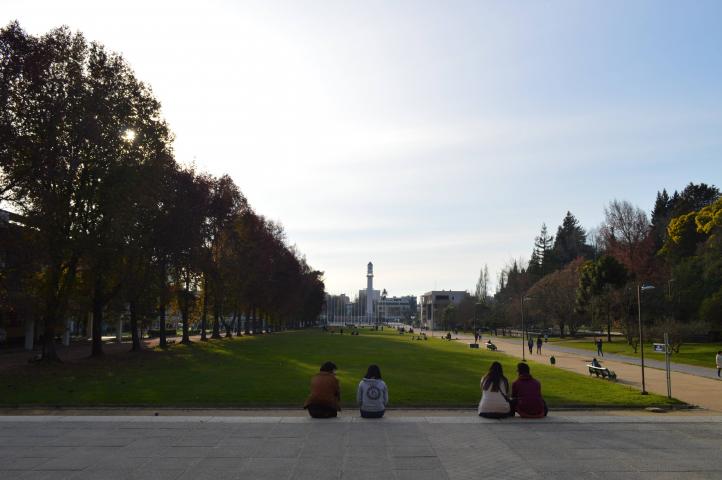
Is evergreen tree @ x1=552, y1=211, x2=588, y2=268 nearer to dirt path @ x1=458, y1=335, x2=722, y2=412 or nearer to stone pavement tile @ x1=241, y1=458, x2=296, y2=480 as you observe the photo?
dirt path @ x1=458, y1=335, x2=722, y2=412

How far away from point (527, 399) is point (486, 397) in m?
1.12

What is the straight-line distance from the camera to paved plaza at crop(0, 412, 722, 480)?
10.1 metres

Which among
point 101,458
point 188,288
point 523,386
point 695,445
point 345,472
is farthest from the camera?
point 188,288

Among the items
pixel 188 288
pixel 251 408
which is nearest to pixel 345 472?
pixel 251 408

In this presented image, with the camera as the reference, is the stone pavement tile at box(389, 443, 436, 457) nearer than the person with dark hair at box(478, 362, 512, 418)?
Yes

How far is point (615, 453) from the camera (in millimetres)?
11344

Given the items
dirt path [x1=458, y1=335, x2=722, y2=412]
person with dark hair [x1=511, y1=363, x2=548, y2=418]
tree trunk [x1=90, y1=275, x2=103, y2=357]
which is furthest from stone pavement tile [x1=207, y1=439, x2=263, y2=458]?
tree trunk [x1=90, y1=275, x2=103, y2=357]

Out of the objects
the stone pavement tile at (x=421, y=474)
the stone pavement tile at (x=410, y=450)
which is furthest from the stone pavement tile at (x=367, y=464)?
the stone pavement tile at (x=410, y=450)

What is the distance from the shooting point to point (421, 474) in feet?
32.4

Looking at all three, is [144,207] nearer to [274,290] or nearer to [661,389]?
[661,389]

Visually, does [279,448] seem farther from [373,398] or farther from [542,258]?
[542,258]

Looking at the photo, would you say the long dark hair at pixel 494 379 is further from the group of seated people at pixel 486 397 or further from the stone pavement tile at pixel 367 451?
the stone pavement tile at pixel 367 451

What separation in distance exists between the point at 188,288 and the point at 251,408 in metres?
41.6

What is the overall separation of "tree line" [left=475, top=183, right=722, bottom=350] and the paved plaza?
33529 mm
